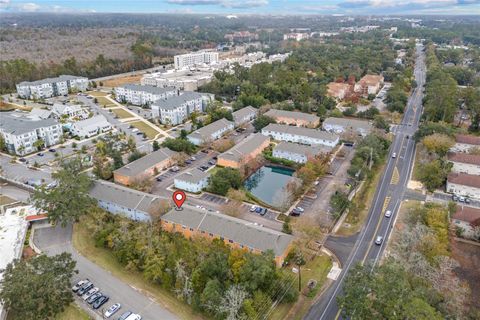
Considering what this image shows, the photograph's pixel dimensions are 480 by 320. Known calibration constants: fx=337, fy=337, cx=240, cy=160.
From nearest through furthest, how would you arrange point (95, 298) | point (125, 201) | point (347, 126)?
point (95, 298) < point (125, 201) < point (347, 126)

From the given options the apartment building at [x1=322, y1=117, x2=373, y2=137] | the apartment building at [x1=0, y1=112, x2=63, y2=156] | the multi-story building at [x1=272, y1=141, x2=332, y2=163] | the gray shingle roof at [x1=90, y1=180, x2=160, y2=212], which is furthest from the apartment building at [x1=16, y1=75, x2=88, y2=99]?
the apartment building at [x1=322, y1=117, x2=373, y2=137]

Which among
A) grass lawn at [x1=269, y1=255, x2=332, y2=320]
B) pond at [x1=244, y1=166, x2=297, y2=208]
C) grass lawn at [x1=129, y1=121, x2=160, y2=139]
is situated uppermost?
grass lawn at [x1=269, y1=255, x2=332, y2=320]

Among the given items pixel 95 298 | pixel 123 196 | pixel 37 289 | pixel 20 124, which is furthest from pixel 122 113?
pixel 37 289

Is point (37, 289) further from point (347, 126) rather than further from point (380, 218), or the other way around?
point (347, 126)

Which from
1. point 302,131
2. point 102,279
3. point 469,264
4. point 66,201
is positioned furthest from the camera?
point 302,131

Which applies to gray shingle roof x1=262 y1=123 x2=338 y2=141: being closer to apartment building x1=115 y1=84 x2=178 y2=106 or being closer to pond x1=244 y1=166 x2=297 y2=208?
pond x1=244 y1=166 x2=297 y2=208

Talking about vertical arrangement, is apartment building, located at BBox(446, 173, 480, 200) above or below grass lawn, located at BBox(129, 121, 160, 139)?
above

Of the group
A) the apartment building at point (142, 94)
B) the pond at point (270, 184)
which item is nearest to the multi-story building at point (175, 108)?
the apartment building at point (142, 94)
